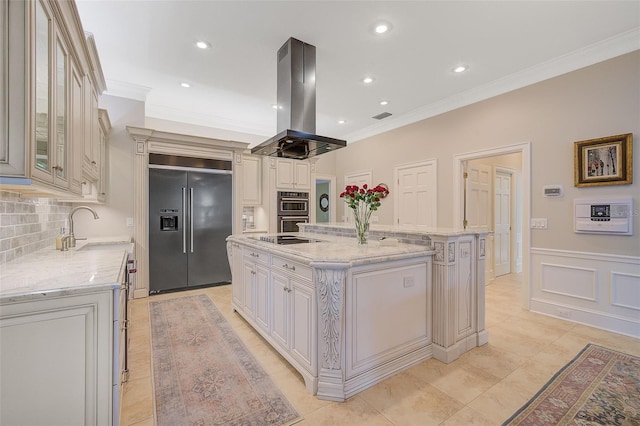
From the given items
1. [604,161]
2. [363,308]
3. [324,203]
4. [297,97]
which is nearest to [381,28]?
[297,97]

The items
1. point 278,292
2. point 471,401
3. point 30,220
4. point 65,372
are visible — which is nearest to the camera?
point 65,372

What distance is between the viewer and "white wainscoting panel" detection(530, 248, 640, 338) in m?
2.74

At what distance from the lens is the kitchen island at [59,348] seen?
1.10m

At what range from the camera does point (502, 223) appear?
526 centimetres

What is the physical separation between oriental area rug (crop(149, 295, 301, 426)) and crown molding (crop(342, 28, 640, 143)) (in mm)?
4261

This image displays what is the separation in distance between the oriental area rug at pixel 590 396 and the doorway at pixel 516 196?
1316 millimetres

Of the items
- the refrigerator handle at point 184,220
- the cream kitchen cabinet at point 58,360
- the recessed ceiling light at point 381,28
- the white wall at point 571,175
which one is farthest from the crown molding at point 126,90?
the white wall at point 571,175

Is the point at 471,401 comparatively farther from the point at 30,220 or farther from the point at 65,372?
the point at 30,220

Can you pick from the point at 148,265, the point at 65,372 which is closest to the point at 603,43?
the point at 65,372

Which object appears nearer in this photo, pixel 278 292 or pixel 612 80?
pixel 278 292

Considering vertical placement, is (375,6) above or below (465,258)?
above

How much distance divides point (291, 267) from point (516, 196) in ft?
18.2

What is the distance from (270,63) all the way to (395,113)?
254cm

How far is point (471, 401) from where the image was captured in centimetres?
180
